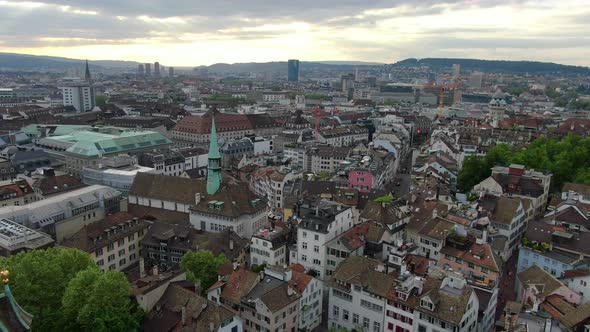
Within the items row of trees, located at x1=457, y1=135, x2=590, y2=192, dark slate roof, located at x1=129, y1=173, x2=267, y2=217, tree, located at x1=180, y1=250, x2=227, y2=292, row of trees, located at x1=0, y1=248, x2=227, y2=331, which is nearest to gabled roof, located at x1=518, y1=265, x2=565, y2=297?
tree, located at x1=180, y1=250, x2=227, y2=292

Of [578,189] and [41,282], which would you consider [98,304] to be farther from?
[578,189]

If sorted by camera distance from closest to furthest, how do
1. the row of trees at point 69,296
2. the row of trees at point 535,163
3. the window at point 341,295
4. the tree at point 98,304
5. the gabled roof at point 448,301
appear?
the tree at point 98,304
the row of trees at point 69,296
the gabled roof at point 448,301
the window at point 341,295
the row of trees at point 535,163

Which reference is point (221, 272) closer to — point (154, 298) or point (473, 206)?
point (154, 298)

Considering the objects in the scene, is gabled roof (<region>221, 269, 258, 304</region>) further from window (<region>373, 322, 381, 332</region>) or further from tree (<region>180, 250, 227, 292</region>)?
window (<region>373, 322, 381, 332</region>)

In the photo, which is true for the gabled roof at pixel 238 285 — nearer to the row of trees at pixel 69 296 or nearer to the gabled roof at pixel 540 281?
the row of trees at pixel 69 296

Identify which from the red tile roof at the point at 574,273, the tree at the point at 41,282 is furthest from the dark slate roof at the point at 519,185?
the tree at the point at 41,282

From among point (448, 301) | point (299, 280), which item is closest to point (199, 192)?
point (299, 280)
